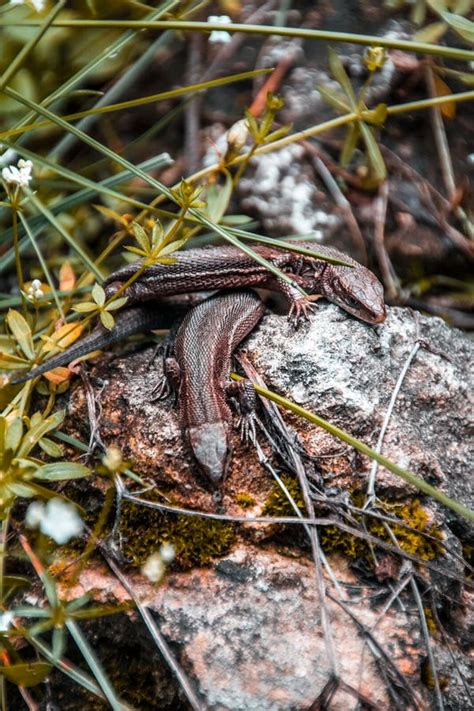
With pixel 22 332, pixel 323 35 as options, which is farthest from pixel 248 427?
pixel 323 35

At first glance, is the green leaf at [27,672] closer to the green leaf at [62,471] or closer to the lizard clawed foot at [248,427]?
the green leaf at [62,471]

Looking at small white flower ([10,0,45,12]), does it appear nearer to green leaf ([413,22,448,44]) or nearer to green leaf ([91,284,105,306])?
green leaf ([91,284,105,306])

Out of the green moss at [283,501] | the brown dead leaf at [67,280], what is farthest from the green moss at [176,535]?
the brown dead leaf at [67,280]

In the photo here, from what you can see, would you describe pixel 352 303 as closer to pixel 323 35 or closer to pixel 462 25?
pixel 323 35

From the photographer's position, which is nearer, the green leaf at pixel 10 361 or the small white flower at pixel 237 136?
the green leaf at pixel 10 361

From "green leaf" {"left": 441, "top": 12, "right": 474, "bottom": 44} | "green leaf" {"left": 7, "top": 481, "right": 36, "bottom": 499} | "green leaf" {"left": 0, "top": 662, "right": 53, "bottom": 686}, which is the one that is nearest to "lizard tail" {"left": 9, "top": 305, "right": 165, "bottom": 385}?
"green leaf" {"left": 7, "top": 481, "right": 36, "bottom": 499}

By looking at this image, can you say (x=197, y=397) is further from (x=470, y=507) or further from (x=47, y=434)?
(x=470, y=507)
